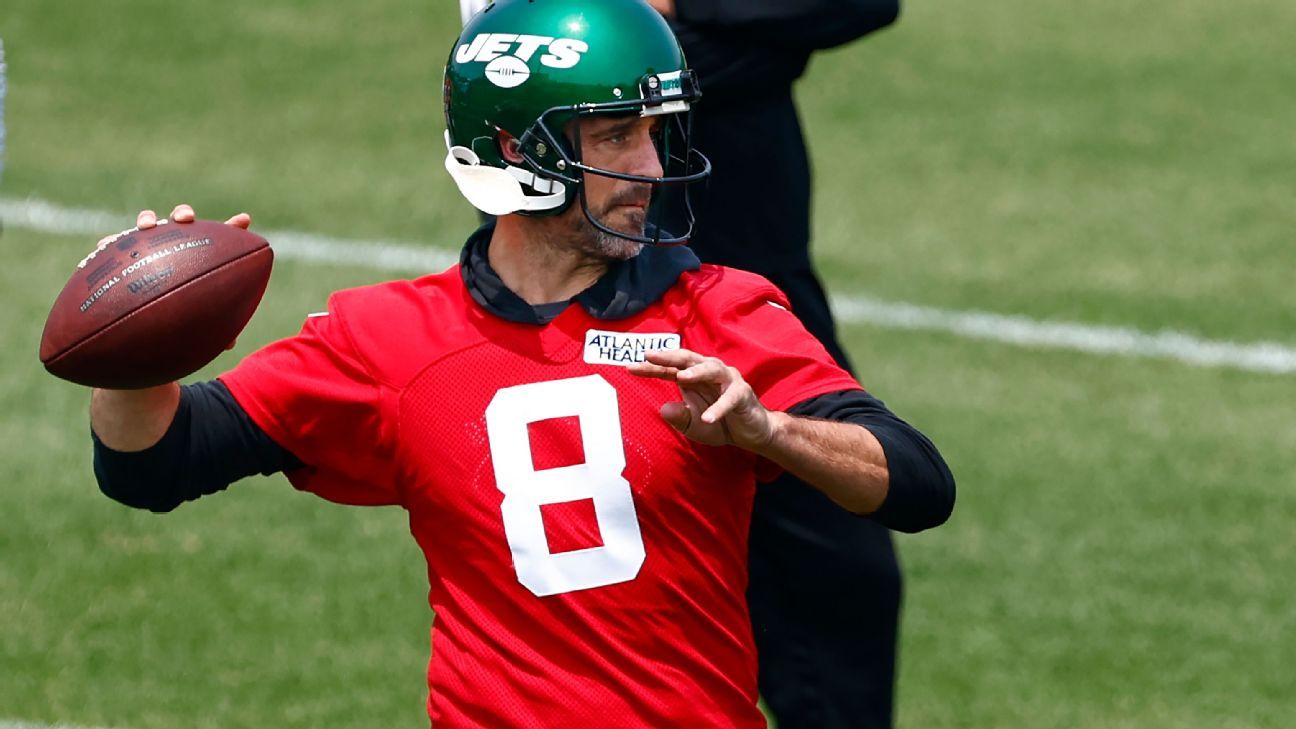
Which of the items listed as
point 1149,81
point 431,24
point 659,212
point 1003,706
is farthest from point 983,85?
point 659,212

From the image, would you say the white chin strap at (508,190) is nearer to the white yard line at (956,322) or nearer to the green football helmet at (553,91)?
the green football helmet at (553,91)

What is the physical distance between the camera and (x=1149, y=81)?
469 inches

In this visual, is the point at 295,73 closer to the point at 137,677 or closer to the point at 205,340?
the point at 137,677

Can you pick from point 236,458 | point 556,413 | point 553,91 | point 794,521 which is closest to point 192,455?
point 236,458

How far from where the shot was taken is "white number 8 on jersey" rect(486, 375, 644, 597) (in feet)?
13.5

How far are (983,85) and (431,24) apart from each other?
2953mm

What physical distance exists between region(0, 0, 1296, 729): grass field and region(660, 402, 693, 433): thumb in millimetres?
2759

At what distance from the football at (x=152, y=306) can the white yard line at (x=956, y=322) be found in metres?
5.12

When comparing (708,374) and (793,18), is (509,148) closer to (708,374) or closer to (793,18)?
(708,374)

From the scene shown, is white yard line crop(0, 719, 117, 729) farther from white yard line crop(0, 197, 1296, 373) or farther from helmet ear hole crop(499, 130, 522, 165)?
white yard line crop(0, 197, 1296, 373)

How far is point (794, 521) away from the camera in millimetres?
5574

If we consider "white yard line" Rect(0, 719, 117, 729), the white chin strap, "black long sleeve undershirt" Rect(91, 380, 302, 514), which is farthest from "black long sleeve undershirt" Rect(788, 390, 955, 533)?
"white yard line" Rect(0, 719, 117, 729)

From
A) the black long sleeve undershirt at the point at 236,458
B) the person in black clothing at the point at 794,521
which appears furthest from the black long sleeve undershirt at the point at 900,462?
→ the person in black clothing at the point at 794,521

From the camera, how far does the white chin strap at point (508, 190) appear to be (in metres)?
4.20
